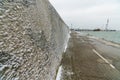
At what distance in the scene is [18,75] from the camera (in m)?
1.66

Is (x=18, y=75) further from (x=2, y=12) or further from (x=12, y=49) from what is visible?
(x=2, y=12)

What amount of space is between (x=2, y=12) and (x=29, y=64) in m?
0.86

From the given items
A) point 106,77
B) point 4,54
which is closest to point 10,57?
point 4,54

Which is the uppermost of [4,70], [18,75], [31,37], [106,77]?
[31,37]

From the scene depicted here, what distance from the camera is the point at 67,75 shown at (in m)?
5.01

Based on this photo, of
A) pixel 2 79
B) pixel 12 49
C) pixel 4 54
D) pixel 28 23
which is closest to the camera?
pixel 2 79

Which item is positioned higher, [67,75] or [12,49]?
[12,49]

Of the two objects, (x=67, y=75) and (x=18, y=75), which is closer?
(x=18, y=75)

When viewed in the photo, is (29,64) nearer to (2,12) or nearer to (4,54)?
(4,54)

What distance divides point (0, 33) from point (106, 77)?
14.9 ft

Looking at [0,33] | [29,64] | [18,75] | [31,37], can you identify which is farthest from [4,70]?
[31,37]

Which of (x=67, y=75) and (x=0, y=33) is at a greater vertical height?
(x=0, y=33)

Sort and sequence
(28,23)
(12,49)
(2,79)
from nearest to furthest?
(2,79), (12,49), (28,23)

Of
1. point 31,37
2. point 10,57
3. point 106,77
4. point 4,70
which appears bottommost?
point 106,77
